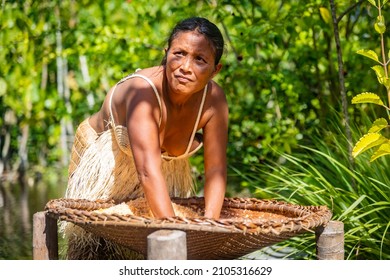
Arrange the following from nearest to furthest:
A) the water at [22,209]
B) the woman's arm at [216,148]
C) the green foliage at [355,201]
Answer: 1. the woman's arm at [216,148]
2. the green foliage at [355,201]
3. the water at [22,209]

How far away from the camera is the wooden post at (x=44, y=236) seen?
8.75ft

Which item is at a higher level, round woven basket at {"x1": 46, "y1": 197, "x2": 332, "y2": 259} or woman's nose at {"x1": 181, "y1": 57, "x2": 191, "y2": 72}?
woman's nose at {"x1": 181, "y1": 57, "x2": 191, "y2": 72}

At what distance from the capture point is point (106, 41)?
4.98m

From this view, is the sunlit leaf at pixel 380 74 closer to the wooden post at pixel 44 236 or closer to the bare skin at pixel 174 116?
the bare skin at pixel 174 116

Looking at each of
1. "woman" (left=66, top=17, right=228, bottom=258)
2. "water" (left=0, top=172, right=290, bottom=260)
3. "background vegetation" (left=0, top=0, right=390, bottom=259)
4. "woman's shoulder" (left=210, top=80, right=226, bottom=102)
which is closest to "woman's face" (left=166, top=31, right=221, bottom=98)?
"woman" (left=66, top=17, right=228, bottom=258)

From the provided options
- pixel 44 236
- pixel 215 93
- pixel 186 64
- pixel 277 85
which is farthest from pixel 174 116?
pixel 277 85

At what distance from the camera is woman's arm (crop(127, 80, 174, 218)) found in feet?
8.32

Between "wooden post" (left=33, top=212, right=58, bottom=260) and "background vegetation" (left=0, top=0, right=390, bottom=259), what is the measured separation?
42.1 inches

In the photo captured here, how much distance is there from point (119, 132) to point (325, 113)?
2.16 metres

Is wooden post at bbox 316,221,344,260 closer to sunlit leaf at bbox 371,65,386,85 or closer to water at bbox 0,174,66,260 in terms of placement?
sunlit leaf at bbox 371,65,386,85

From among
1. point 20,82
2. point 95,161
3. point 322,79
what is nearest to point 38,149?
point 20,82

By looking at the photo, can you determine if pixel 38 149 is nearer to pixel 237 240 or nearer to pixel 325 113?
pixel 325 113

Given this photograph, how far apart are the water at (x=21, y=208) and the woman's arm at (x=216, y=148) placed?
1.96 m

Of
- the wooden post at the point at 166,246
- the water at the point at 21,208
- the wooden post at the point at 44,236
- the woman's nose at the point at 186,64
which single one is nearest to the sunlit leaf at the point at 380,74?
the woman's nose at the point at 186,64
